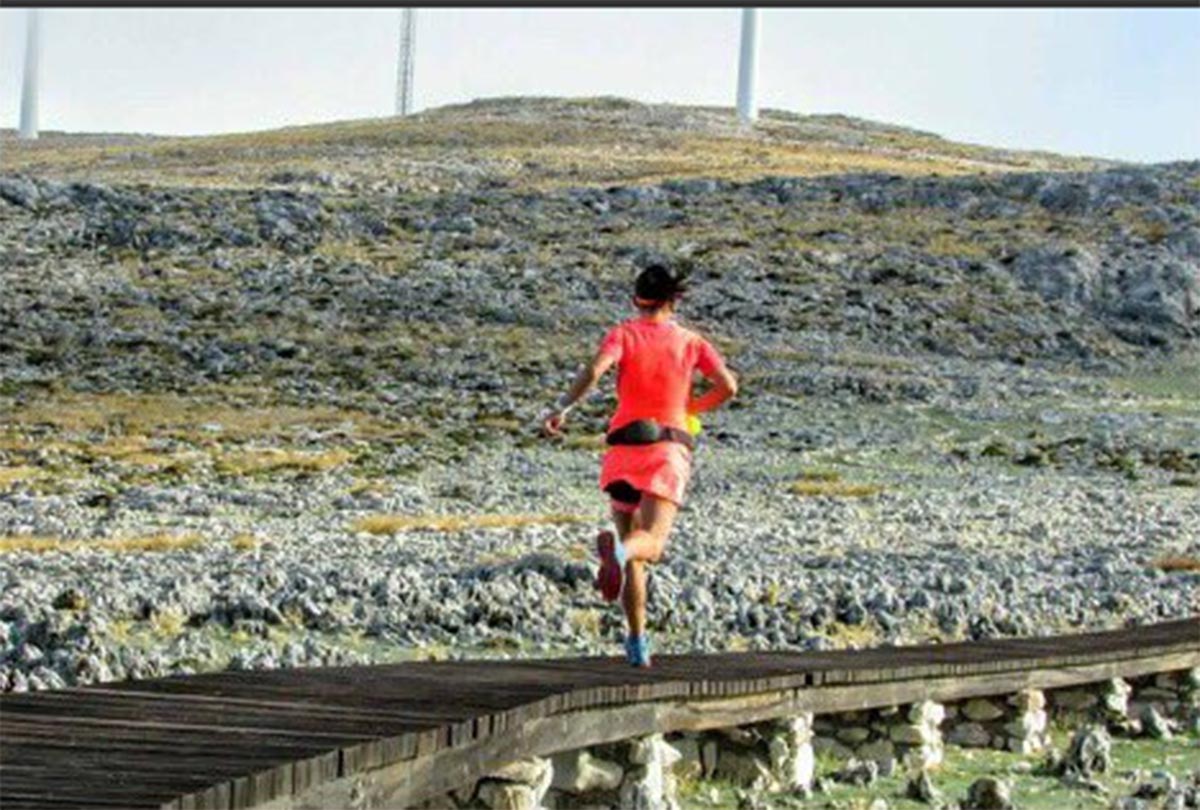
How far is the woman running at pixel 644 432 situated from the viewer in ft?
47.7

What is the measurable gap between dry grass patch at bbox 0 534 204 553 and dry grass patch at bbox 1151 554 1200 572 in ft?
40.0

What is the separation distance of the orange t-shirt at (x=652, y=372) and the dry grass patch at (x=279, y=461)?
33.0 metres

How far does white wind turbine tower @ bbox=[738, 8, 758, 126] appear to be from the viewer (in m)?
132

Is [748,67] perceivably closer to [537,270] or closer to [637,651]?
[537,270]

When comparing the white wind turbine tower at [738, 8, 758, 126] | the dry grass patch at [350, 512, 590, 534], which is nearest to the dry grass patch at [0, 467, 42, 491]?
the dry grass patch at [350, 512, 590, 534]

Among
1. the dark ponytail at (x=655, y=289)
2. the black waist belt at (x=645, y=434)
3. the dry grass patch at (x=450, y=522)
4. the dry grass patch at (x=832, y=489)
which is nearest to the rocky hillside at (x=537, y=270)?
the dry grass patch at (x=832, y=489)

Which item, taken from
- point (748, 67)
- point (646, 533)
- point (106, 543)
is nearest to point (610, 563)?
point (646, 533)

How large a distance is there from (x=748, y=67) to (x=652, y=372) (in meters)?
132

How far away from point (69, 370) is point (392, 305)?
13613mm

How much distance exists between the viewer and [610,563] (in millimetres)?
14484

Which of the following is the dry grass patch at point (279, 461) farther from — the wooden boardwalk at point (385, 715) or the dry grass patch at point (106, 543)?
the wooden boardwalk at point (385, 715)

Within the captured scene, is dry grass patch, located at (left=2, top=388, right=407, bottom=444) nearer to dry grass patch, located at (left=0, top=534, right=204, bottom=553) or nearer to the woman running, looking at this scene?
dry grass patch, located at (left=0, top=534, right=204, bottom=553)

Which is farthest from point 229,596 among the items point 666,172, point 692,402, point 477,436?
point 666,172

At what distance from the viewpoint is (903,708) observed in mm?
17984
